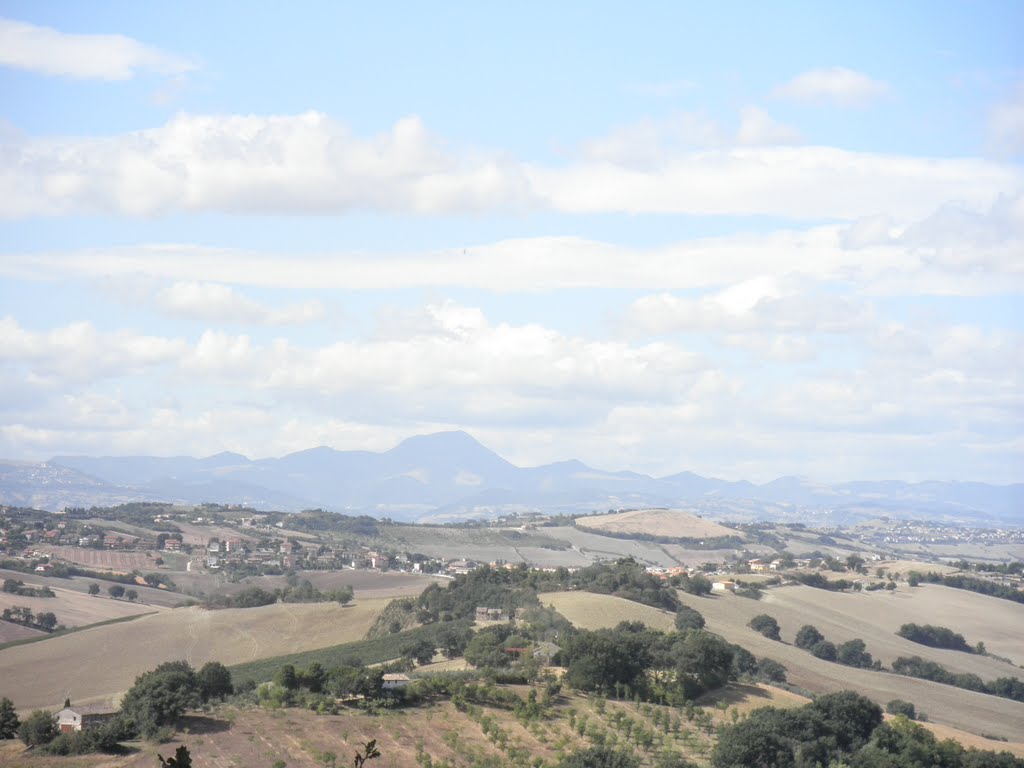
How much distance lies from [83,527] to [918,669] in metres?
128

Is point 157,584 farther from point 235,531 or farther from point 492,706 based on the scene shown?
point 492,706

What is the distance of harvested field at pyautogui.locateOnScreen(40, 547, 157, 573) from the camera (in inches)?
5837

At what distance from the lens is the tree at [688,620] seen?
95.2 metres

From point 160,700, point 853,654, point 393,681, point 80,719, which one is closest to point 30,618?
point 393,681

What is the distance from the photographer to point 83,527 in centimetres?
18225

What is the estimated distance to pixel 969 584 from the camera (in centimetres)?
15262

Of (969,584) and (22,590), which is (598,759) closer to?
(22,590)

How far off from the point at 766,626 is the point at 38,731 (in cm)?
7078

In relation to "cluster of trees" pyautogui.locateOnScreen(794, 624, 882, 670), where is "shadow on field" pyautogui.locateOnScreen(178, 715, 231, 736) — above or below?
above

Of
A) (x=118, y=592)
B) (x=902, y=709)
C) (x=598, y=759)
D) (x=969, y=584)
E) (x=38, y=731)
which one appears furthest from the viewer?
(x=969, y=584)

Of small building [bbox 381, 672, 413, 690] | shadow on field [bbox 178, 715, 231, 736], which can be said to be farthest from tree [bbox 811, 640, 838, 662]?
shadow on field [bbox 178, 715, 231, 736]

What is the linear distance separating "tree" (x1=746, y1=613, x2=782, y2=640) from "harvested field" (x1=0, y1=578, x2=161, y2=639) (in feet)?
181

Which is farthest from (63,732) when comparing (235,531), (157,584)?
(235,531)

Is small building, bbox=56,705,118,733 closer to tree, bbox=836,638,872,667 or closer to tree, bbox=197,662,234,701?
tree, bbox=197,662,234,701
